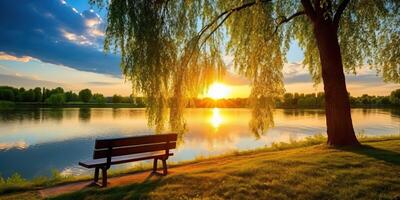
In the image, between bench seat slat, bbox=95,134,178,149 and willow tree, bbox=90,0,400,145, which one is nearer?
bench seat slat, bbox=95,134,178,149

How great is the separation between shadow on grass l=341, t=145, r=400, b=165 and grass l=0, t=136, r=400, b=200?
66 mm

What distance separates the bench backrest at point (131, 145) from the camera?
7.98 metres

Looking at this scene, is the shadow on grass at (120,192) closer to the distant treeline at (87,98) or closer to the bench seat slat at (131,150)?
the bench seat slat at (131,150)

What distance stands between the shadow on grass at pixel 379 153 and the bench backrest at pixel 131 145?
5.17m

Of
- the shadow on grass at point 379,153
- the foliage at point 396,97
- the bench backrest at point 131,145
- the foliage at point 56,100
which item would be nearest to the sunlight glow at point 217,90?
the bench backrest at point 131,145

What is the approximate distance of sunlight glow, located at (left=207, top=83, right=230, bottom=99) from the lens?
1368cm

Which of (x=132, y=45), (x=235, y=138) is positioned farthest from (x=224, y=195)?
(x=235, y=138)

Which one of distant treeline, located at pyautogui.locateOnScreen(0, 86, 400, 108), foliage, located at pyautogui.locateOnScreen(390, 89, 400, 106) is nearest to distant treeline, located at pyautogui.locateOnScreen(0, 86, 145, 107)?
distant treeline, located at pyautogui.locateOnScreen(0, 86, 400, 108)

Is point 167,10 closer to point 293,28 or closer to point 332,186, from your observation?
point 293,28

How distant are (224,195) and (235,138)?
20.3m

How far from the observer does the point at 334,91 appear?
38.8 feet

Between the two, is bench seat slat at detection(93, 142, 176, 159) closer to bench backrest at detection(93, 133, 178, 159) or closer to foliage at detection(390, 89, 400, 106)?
bench backrest at detection(93, 133, 178, 159)

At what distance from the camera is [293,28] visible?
15.0 meters

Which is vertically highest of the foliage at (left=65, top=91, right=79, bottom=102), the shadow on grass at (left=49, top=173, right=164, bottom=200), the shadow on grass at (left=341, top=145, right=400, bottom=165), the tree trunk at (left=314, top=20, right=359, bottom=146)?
the foliage at (left=65, top=91, right=79, bottom=102)
